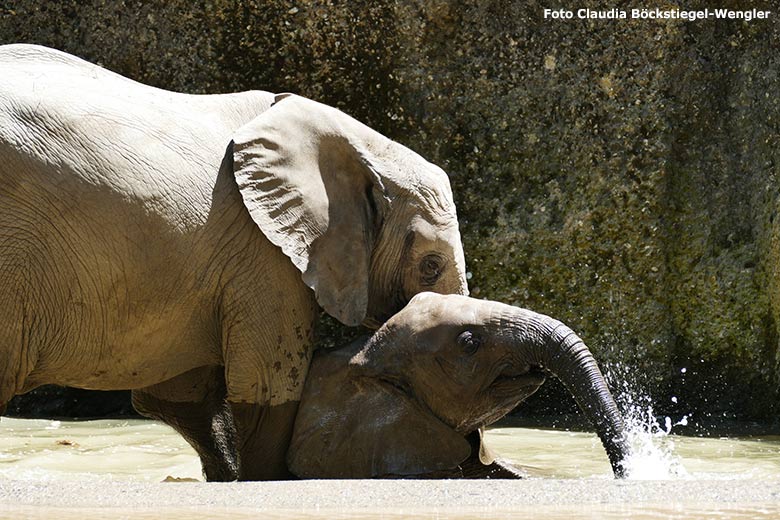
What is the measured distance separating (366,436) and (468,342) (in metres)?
0.59

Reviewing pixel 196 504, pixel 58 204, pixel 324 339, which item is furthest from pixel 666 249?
pixel 196 504

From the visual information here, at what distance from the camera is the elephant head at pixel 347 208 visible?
6141 mm

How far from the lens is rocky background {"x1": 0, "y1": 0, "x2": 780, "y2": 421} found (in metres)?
9.33

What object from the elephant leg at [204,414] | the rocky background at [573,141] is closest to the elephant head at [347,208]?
the elephant leg at [204,414]

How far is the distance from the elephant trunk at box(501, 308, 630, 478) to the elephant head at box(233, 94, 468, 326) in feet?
2.24

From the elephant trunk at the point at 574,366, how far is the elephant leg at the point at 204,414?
1.60m

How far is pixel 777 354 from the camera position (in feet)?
30.3

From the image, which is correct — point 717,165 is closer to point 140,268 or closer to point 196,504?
point 140,268

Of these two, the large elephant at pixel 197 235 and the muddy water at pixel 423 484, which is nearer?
the muddy water at pixel 423 484

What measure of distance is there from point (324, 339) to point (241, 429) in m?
3.17

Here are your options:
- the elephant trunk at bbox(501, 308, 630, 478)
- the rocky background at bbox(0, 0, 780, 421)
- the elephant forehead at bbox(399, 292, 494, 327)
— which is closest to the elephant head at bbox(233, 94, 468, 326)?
the elephant forehead at bbox(399, 292, 494, 327)

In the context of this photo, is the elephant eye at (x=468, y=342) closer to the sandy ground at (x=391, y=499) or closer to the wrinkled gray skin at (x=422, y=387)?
the wrinkled gray skin at (x=422, y=387)

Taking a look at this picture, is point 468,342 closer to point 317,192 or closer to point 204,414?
point 317,192

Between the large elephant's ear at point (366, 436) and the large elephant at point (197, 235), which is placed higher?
the large elephant at point (197, 235)
